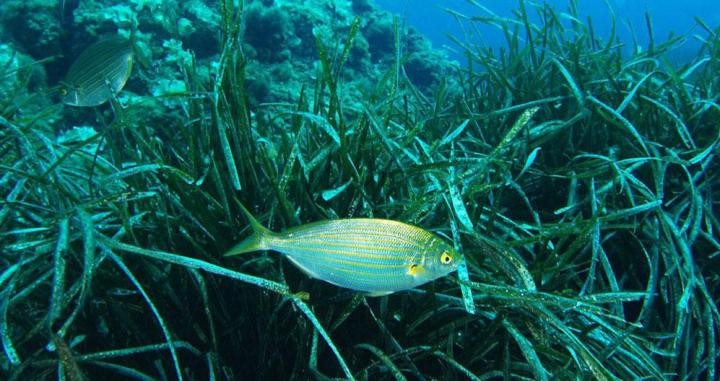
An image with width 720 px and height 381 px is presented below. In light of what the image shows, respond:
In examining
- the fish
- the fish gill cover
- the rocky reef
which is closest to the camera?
the fish gill cover

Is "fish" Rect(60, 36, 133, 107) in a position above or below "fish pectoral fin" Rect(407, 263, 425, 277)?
above

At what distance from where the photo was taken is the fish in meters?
3.66

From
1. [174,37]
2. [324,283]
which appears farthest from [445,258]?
[174,37]

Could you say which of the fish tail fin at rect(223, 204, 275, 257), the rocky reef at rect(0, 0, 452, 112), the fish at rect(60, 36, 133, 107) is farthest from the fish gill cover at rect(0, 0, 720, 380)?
the rocky reef at rect(0, 0, 452, 112)

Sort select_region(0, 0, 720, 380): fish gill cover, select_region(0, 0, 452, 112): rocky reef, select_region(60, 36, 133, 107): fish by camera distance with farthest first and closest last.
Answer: select_region(0, 0, 452, 112): rocky reef < select_region(60, 36, 133, 107): fish < select_region(0, 0, 720, 380): fish gill cover

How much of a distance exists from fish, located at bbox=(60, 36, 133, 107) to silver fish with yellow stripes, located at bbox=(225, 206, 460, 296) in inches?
107

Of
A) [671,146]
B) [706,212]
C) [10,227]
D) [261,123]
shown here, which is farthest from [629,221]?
[10,227]

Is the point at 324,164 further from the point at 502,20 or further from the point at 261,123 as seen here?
the point at 502,20

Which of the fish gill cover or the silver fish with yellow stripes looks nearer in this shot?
the silver fish with yellow stripes

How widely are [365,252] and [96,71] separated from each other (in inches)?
126

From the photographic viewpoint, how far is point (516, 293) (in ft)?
5.92

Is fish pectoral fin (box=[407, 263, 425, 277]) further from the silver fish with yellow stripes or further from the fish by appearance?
the fish

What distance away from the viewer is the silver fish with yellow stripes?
1.72 m

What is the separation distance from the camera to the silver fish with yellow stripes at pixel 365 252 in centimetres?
172
